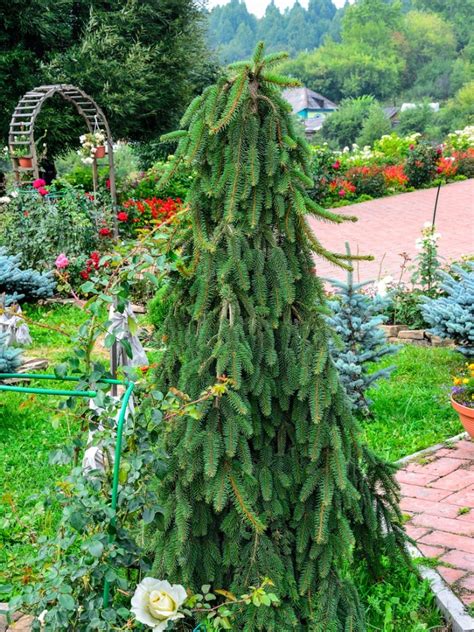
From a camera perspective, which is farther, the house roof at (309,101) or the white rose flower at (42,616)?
the house roof at (309,101)

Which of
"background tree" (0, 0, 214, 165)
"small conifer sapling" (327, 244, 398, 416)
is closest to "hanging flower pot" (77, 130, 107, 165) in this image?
"background tree" (0, 0, 214, 165)

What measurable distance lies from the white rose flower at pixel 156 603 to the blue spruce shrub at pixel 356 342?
320 cm

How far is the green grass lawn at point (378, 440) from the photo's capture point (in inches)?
124

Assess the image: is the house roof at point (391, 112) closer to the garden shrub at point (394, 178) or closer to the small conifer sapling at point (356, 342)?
the garden shrub at point (394, 178)

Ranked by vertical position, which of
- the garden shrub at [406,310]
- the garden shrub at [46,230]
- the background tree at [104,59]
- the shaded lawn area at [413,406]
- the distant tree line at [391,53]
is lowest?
the shaded lawn area at [413,406]

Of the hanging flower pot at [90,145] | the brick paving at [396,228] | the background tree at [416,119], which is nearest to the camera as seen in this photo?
the hanging flower pot at [90,145]

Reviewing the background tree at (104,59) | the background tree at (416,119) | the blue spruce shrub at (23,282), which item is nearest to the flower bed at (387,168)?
the background tree at (104,59)

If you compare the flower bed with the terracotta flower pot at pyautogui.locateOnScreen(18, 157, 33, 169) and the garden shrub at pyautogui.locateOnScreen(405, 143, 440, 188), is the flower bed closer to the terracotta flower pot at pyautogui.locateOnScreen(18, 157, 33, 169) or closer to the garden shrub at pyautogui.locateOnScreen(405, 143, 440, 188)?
the garden shrub at pyautogui.locateOnScreen(405, 143, 440, 188)

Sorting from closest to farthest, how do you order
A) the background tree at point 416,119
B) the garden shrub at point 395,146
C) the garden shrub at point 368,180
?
the garden shrub at point 368,180 → the garden shrub at point 395,146 → the background tree at point 416,119

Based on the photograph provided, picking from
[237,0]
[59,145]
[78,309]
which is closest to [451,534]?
[78,309]

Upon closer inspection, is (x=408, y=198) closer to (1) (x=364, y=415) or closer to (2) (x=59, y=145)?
(2) (x=59, y=145)

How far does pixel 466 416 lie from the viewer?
5008mm

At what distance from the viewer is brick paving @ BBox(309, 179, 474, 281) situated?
11.8m

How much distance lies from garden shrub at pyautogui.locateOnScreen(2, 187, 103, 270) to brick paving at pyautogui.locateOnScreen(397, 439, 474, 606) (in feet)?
18.7
